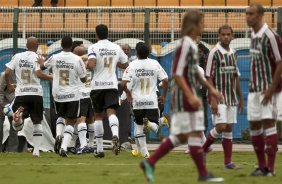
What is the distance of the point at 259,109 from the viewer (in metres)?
13.2

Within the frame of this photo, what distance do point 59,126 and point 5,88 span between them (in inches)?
91.6

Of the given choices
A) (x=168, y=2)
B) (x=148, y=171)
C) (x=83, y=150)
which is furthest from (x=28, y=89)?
(x=168, y=2)

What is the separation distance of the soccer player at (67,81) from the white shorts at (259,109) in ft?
20.9

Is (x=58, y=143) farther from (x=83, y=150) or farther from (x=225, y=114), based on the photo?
(x=225, y=114)

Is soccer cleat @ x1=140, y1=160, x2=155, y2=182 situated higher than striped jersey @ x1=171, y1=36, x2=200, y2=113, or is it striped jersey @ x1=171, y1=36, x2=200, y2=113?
striped jersey @ x1=171, y1=36, x2=200, y2=113

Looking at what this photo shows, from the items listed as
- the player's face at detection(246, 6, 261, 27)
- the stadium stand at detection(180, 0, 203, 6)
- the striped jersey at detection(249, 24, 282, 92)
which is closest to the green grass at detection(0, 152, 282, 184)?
the striped jersey at detection(249, 24, 282, 92)

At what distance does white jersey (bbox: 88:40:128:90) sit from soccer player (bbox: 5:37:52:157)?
144cm

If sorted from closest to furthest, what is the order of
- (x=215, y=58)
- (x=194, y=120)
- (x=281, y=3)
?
(x=194, y=120) < (x=215, y=58) < (x=281, y=3)

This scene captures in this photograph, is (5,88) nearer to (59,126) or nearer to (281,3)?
(59,126)

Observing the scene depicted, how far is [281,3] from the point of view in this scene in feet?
96.3

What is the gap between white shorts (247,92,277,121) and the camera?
13.1 metres

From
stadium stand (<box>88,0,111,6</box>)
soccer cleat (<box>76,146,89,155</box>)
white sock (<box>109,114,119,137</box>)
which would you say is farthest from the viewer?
stadium stand (<box>88,0,111,6</box>)

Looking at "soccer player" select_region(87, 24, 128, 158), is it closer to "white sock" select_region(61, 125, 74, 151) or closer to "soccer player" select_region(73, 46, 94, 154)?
"white sock" select_region(61, 125, 74, 151)

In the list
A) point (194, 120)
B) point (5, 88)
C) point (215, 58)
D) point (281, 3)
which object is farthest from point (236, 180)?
point (281, 3)
